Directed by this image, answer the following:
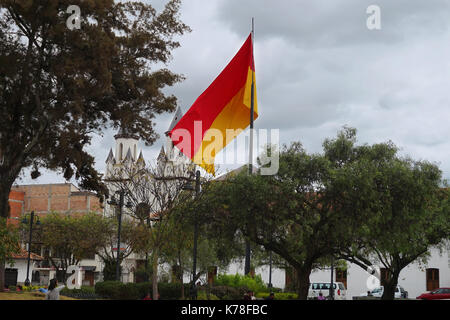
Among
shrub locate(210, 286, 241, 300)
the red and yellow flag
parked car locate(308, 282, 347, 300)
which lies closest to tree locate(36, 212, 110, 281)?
shrub locate(210, 286, 241, 300)

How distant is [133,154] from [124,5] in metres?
65.0

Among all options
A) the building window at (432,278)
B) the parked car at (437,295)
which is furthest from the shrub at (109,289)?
the building window at (432,278)

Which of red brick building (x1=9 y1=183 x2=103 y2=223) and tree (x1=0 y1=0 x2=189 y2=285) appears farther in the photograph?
red brick building (x1=9 y1=183 x2=103 y2=223)

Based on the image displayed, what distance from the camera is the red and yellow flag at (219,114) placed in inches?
723

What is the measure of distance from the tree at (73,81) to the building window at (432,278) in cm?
3160

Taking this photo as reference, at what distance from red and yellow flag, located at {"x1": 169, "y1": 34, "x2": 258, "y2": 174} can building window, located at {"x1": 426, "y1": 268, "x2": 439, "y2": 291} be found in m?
34.9

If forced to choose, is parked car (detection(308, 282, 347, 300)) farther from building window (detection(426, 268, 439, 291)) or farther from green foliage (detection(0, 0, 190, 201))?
green foliage (detection(0, 0, 190, 201))

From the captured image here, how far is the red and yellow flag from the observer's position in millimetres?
18375

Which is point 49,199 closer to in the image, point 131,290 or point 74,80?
point 131,290

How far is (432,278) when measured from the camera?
47.3 m

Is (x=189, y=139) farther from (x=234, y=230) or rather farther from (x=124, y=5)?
(x=124, y=5)

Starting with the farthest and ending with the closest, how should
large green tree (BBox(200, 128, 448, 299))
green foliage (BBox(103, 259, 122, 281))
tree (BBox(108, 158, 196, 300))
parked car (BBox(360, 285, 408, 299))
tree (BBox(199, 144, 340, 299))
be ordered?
parked car (BBox(360, 285, 408, 299))
green foliage (BBox(103, 259, 122, 281))
tree (BBox(108, 158, 196, 300))
tree (BBox(199, 144, 340, 299))
large green tree (BBox(200, 128, 448, 299))

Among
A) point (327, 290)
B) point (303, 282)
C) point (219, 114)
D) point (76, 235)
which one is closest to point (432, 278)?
point (327, 290)

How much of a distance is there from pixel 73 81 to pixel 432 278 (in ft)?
122
